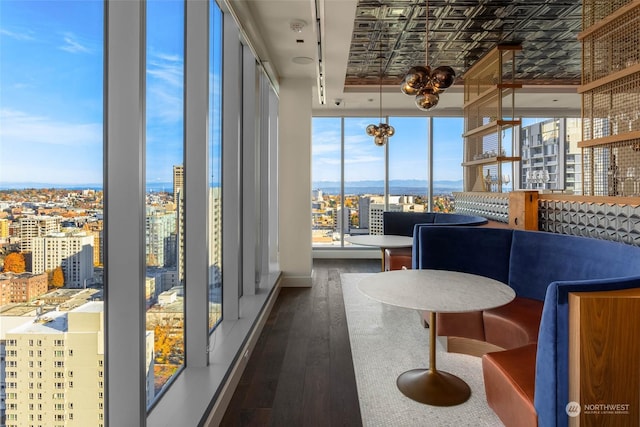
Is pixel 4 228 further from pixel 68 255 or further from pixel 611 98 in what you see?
pixel 611 98

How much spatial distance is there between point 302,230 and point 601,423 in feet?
13.9

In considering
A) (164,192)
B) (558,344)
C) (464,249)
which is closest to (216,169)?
(164,192)

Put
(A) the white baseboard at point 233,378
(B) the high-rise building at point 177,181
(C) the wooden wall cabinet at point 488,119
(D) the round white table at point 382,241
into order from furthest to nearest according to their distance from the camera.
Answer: (C) the wooden wall cabinet at point 488,119 < (D) the round white table at point 382,241 < (B) the high-rise building at point 177,181 < (A) the white baseboard at point 233,378

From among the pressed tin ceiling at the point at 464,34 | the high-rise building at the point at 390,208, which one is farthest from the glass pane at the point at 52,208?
the high-rise building at the point at 390,208

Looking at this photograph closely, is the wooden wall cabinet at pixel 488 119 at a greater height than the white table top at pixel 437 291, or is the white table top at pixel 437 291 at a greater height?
the wooden wall cabinet at pixel 488 119

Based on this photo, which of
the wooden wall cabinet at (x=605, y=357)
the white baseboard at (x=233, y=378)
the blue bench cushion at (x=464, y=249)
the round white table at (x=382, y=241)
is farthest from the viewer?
the round white table at (x=382, y=241)

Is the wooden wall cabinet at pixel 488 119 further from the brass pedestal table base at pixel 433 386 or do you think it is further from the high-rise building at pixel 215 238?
the high-rise building at pixel 215 238

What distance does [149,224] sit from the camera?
1.94 metres

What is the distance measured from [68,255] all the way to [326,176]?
6.90m

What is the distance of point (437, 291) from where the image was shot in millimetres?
2209

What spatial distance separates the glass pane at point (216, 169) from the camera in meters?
3.01

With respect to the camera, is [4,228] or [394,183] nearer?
[4,228]

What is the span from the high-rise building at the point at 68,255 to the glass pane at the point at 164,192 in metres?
0.38

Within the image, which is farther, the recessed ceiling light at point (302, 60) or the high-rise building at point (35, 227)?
the recessed ceiling light at point (302, 60)
